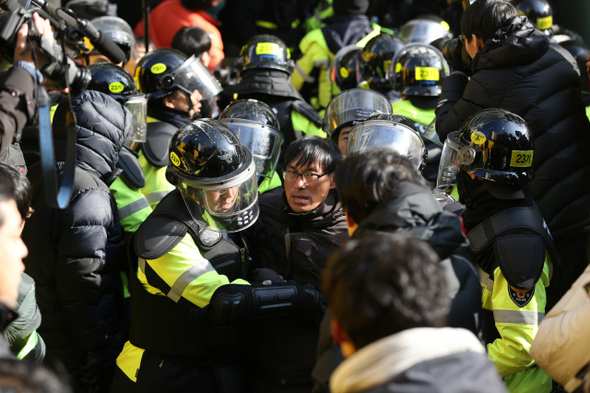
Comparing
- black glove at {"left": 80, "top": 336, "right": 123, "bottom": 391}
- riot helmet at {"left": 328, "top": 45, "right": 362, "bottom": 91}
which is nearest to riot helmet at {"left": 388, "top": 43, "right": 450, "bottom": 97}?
riot helmet at {"left": 328, "top": 45, "right": 362, "bottom": 91}

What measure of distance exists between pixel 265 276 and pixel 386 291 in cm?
148

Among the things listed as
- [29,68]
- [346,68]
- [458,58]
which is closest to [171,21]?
[346,68]

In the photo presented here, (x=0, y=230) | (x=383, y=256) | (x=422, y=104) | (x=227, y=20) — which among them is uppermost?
(x=383, y=256)

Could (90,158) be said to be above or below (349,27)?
above

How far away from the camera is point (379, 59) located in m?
6.09

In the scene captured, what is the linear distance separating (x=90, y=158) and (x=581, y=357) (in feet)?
8.69

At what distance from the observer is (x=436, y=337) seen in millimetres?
1480

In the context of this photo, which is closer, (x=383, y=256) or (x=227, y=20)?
(x=383, y=256)

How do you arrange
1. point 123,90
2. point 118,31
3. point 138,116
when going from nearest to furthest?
1. point 138,116
2. point 123,90
3. point 118,31

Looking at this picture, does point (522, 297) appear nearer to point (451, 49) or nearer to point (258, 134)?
point (258, 134)

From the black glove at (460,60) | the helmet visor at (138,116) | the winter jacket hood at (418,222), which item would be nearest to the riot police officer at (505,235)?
the winter jacket hood at (418,222)

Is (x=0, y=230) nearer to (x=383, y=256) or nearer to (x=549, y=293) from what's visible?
(x=383, y=256)

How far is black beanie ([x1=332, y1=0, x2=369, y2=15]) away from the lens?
7.45 metres

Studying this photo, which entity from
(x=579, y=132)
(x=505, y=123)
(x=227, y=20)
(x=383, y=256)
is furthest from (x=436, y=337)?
(x=227, y=20)
